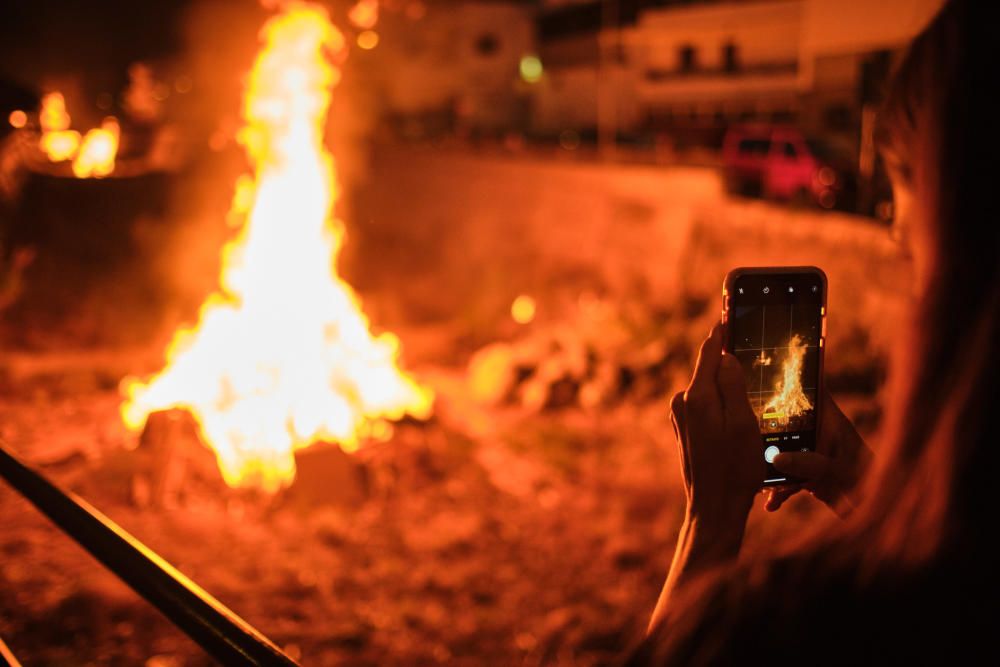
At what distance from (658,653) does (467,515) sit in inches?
327

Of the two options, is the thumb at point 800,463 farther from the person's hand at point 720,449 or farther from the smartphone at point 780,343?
the person's hand at point 720,449

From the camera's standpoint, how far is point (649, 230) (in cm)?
1644

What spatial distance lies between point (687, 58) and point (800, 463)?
31175mm

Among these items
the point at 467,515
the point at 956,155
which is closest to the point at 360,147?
the point at 467,515

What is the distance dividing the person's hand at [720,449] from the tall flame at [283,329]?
8.50m

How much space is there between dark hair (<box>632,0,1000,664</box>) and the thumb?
1.43ft

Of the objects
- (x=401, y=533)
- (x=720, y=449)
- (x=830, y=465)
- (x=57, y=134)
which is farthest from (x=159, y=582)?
(x=57, y=134)

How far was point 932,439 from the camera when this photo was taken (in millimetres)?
940

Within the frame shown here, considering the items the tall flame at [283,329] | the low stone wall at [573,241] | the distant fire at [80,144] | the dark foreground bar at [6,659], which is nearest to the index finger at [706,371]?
the dark foreground bar at [6,659]

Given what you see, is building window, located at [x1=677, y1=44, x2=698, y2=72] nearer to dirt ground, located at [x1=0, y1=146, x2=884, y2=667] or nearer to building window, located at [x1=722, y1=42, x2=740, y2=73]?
building window, located at [x1=722, y1=42, x2=740, y2=73]

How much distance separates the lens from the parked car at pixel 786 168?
16031mm

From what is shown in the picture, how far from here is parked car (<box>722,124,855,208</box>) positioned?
16.0 metres

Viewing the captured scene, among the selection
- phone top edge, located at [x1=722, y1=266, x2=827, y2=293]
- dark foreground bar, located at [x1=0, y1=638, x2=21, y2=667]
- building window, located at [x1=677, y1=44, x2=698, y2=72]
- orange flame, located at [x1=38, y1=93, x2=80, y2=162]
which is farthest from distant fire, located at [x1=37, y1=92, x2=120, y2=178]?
building window, located at [x1=677, y1=44, x2=698, y2=72]

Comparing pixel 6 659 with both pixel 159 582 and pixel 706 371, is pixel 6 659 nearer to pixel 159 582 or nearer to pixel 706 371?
pixel 159 582
